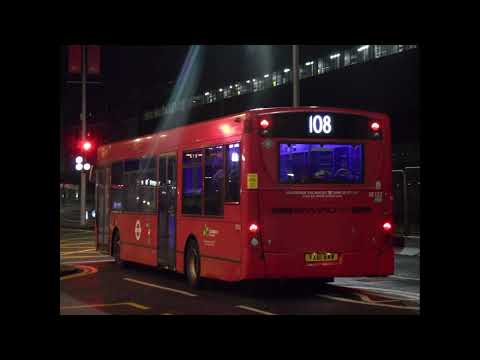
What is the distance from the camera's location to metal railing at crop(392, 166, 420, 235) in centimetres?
2862

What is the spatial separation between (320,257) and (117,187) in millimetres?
8467

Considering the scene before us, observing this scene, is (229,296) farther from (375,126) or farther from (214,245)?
(375,126)

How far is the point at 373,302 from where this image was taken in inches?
521

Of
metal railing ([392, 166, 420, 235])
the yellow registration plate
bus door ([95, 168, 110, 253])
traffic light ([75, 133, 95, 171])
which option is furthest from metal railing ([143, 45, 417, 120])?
the yellow registration plate

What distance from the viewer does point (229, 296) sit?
564 inches

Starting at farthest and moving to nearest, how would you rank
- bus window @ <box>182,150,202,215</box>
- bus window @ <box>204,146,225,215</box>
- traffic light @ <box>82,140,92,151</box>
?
traffic light @ <box>82,140,92,151</box> → bus window @ <box>182,150,202,215</box> → bus window @ <box>204,146,225,215</box>

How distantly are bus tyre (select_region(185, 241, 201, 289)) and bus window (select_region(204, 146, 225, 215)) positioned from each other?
98 cm

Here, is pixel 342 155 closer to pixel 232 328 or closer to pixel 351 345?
pixel 232 328

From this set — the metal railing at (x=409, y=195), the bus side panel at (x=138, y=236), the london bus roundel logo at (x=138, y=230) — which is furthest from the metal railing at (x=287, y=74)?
A: the london bus roundel logo at (x=138, y=230)

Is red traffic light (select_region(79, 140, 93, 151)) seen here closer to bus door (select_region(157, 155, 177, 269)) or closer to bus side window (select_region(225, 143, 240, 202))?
bus door (select_region(157, 155, 177, 269))

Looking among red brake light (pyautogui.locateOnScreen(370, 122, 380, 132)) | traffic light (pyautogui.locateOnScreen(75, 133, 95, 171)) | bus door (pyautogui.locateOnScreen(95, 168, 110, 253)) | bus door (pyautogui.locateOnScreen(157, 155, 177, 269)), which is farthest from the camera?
traffic light (pyautogui.locateOnScreen(75, 133, 95, 171))

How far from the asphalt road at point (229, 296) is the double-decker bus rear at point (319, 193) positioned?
58 cm

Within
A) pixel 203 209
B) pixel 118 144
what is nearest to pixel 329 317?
pixel 203 209

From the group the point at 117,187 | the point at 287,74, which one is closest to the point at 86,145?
the point at 287,74
